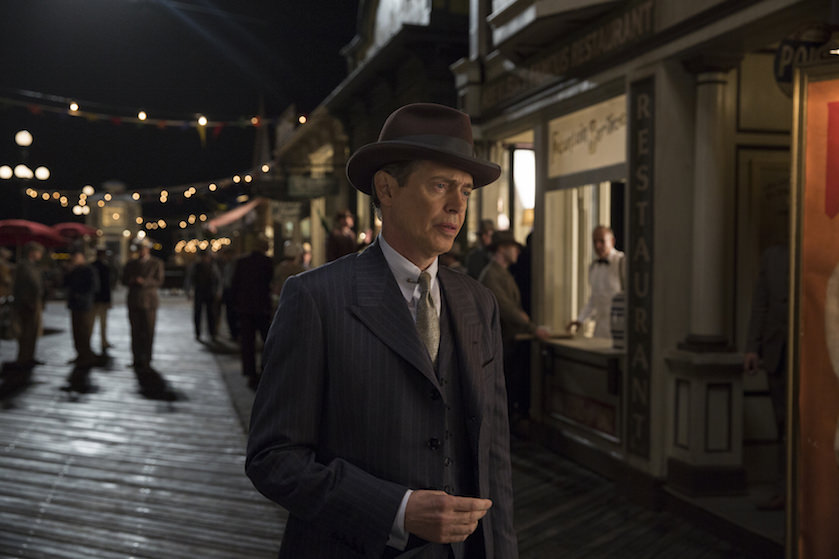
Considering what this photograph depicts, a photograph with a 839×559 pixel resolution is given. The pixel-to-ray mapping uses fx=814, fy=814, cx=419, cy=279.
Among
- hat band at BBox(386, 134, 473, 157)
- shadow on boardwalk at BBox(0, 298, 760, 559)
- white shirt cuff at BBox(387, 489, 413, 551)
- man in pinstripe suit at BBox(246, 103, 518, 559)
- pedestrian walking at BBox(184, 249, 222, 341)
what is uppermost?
hat band at BBox(386, 134, 473, 157)

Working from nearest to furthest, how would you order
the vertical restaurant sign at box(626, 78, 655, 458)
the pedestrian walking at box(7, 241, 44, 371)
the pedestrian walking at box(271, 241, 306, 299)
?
the vertical restaurant sign at box(626, 78, 655, 458)
the pedestrian walking at box(271, 241, 306, 299)
the pedestrian walking at box(7, 241, 44, 371)

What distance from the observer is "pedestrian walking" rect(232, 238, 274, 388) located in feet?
37.3

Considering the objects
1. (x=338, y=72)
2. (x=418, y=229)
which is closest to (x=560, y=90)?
(x=418, y=229)

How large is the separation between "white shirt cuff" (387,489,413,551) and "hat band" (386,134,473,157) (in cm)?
79

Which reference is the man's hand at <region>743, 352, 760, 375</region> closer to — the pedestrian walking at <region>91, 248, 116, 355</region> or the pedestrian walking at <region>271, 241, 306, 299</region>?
the pedestrian walking at <region>271, 241, 306, 299</region>

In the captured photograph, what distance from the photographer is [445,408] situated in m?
1.88

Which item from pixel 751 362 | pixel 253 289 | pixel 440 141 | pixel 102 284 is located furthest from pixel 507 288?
pixel 102 284

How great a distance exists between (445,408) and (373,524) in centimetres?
31

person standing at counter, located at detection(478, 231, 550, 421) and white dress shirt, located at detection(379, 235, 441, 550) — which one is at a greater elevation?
white dress shirt, located at detection(379, 235, 441, 550)

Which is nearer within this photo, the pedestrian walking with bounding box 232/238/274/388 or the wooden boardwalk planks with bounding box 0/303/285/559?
the wooden boardwalk planks with bounding box 0/303/285/559

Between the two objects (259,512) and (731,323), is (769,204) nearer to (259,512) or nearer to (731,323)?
(731,323)

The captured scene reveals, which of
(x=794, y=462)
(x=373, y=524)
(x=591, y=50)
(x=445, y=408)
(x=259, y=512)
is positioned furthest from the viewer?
(x=591, y=50)

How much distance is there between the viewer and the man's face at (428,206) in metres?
1.93

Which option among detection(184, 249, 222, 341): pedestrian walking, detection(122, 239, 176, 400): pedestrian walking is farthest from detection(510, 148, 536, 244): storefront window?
detection(184, 249, 222, 341): pedestrian walking
